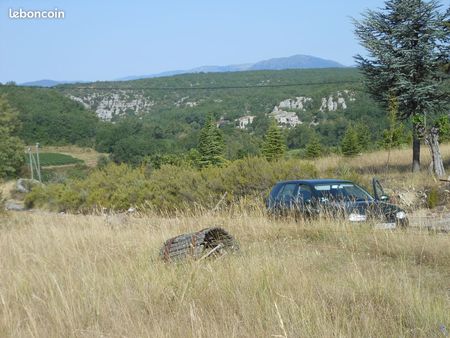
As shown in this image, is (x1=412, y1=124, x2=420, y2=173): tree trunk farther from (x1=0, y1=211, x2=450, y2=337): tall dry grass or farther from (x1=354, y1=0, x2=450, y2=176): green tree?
(x1=0, y1=211, x2=450, y2=337): tall dry grass

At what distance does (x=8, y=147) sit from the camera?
6131 cm

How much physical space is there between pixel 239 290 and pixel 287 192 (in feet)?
24.4

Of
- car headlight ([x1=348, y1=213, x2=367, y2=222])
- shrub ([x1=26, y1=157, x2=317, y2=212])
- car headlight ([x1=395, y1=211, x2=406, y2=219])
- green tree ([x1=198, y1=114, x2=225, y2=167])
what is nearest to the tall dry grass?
car headlight ([x1=348, y1=213, x2=367, y2=222])

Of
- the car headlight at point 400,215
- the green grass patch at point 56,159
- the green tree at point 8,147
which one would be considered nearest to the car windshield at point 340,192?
the car headlight at point 400,215

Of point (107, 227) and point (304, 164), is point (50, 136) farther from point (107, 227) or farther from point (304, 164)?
point (107, 227)

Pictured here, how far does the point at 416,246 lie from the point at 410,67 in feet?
54.3

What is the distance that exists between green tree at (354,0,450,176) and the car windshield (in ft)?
34.5

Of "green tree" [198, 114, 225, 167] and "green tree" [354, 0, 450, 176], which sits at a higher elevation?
"green tree" [354, 0, 450, 176]

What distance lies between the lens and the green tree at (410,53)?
20.9 metres

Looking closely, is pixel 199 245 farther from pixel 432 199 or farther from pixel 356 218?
pixel 432 199

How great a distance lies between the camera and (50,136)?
104 meters

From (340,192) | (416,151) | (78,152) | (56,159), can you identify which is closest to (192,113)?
(78,152)

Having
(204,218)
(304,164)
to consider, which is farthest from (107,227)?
(304,164)

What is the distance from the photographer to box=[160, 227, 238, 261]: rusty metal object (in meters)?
5.58
